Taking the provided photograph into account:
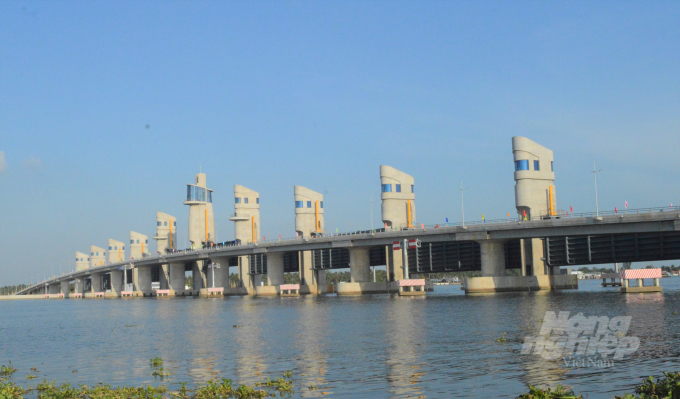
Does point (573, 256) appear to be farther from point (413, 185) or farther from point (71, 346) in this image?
point (71, 346)

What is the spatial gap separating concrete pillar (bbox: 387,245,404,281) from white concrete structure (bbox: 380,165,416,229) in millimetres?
8208

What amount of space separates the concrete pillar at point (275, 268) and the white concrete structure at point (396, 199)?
32.4 m

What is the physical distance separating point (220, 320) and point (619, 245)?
61516mm

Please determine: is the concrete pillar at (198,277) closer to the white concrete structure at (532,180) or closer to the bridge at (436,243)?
the bridge at (436,243)

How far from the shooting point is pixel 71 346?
49.0m

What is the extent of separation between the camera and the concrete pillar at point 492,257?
103562 mm

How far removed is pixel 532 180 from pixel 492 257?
13.1 metres

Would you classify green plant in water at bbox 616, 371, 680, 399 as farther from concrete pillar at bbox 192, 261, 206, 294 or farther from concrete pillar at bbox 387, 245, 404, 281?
concrete pillar at bbox 192, 261, 206, 294

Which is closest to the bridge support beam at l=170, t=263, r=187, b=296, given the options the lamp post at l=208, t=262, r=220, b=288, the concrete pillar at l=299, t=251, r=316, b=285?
the lamp post at l=208, t=262, r=220, b=288

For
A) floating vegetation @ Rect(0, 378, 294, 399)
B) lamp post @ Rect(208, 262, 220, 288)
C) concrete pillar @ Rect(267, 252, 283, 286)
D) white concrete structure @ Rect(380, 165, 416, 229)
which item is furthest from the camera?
lamp post @ Rect(208, 262, 220, 288)

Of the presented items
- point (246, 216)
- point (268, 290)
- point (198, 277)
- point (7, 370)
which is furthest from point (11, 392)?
point (198, 277)

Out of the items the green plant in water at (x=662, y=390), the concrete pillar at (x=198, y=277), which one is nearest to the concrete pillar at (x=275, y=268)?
the concrete pillar at (x=198, y=277)

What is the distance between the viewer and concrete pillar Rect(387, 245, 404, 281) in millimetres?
131625

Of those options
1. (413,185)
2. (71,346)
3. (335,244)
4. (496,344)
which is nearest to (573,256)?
(413,185)
